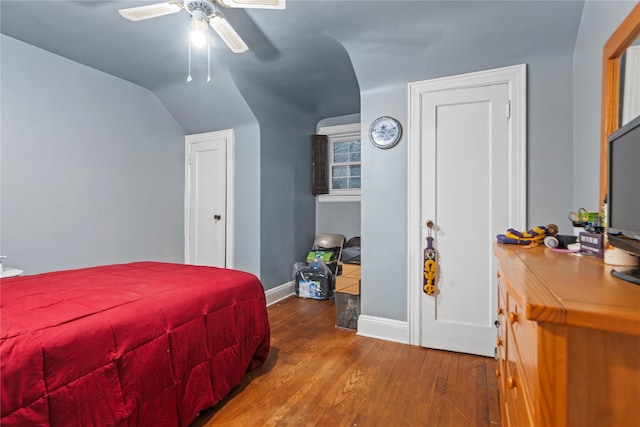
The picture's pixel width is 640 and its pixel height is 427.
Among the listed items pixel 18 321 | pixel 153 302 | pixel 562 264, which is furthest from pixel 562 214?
pixel 18 321

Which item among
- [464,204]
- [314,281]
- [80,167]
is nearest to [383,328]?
[464,204]

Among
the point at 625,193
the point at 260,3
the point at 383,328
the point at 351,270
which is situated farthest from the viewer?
the point at 351,270

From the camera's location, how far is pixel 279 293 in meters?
3.70

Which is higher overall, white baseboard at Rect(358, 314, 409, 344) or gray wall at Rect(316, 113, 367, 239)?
gray wall at Rect(316, 113, 367, 239)

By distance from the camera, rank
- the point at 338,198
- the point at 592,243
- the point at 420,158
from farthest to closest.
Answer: the point at 338,198
the point at 420,158
the point at 592,243

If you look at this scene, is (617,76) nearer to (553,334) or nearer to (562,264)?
(562,264)

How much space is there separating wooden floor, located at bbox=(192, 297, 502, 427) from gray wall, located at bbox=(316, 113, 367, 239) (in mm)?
1906

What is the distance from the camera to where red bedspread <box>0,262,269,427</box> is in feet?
3.03

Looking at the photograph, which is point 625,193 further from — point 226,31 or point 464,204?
point 226,31

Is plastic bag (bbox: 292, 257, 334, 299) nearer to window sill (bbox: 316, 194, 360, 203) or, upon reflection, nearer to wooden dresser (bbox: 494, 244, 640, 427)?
window sill (bbox: 316, 194, 360, 203)

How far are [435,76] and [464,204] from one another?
1.07 metres

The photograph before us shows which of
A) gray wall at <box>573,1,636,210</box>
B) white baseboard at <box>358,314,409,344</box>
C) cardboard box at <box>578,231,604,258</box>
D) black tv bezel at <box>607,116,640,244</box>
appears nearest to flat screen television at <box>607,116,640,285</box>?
black tv bezel at <box>607,116,640,244</box>

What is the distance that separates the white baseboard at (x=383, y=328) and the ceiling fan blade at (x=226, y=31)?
2.42 metres

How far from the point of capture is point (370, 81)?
2.59 metres
